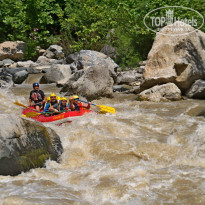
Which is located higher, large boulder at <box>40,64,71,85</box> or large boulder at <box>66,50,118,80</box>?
large boulder at <box>66,50,118,80</box>

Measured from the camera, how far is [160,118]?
21.8 ft

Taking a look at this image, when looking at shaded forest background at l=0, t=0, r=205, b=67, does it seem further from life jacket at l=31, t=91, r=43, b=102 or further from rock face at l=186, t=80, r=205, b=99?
life jacket at l=31, t=91, r=43, b=102

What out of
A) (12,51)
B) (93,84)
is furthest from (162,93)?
(12,51)

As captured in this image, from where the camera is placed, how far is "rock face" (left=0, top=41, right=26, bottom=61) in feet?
51.2

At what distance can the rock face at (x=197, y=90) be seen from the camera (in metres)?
8.41

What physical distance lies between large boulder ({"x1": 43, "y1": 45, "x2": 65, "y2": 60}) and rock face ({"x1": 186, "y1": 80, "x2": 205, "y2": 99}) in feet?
29.3

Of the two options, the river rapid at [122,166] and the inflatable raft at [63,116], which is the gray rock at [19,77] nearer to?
the inflatable raft at [63,116]

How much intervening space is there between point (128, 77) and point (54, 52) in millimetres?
6035

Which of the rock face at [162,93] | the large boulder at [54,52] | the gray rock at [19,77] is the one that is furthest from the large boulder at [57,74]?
the rock face at [162,93]

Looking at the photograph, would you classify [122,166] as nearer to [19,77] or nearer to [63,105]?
[63,105]

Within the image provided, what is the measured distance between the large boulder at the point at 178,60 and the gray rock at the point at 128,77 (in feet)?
7.77

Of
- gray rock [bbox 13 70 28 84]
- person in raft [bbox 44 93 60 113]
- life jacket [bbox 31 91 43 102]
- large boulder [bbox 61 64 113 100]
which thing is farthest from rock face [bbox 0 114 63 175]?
gray rock [bbox 13 70 28 84]

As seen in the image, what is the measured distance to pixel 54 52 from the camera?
1622 cm

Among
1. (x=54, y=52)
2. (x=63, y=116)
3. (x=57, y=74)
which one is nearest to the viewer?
(x=63, y=116)
